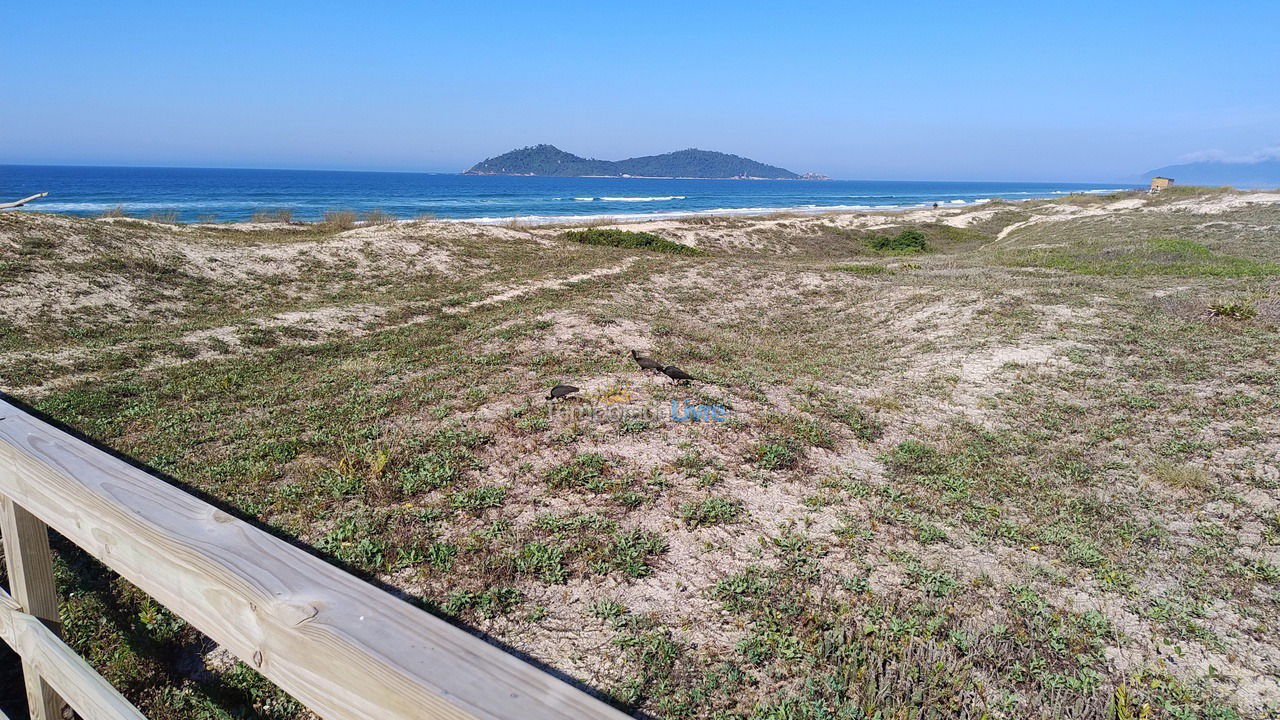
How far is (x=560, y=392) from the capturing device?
9.23 metres

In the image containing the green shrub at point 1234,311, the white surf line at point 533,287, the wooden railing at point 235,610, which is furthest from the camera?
the white surf line at point 533,287

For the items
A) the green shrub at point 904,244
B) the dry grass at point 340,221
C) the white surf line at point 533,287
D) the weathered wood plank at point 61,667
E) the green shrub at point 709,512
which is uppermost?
the dry grass at point 340,221

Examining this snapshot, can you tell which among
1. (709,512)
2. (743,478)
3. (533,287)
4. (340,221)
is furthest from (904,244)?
(709,512)

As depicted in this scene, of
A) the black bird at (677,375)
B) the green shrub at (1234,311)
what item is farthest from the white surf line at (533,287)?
the green shrub at (1234,311)

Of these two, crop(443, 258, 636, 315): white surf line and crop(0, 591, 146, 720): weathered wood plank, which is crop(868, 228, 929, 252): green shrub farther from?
crop(0, 591, 146, 720): weathered wood plank

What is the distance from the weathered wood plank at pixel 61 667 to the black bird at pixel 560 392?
23.0 feet

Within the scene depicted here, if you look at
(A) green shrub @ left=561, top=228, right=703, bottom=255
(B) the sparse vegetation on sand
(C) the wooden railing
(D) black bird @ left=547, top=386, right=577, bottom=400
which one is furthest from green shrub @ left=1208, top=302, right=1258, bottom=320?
(A) green shrub @ left=561, top=228, right=703, bottom=255

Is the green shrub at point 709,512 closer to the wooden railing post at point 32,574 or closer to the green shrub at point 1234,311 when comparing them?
the wooden railing post at point 32,574

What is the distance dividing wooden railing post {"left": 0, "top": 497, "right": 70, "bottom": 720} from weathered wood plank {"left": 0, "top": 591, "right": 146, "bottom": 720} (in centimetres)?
5

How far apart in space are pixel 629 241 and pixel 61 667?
32.3 metres

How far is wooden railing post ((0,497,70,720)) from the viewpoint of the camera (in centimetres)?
215

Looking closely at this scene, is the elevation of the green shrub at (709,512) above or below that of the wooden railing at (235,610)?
below

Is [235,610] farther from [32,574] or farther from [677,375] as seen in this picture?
[677,375]

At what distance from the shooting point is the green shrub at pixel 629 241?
33062 millimetres
